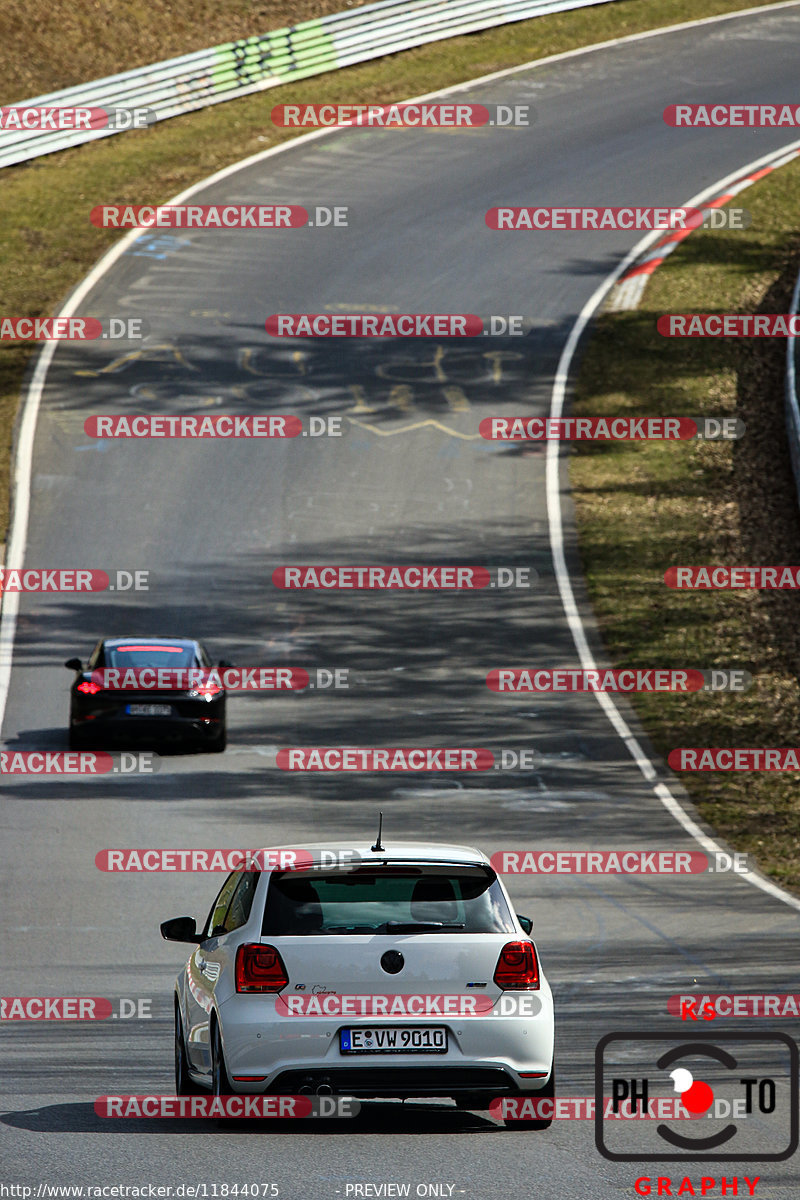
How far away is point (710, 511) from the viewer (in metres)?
35.1

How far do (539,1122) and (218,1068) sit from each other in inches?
65.1

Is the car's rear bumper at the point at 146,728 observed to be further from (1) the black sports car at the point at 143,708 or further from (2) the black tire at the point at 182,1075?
(2) the black tire at the point at 182,1075

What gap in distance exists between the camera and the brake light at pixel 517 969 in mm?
8805

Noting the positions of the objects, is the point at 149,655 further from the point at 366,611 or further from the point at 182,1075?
the point at 182,1075

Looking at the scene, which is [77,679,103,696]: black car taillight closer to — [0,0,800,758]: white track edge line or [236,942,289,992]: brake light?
[0,0,800,758]: white track edge line

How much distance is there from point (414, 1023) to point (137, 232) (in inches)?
1574

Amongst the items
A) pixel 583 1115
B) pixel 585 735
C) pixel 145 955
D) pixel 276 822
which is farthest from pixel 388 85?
pixel 583 1115

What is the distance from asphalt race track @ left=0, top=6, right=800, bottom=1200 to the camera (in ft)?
32.1

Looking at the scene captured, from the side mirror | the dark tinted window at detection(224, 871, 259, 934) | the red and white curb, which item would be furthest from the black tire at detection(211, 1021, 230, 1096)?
the red and white curb

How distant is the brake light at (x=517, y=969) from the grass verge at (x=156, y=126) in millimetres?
29758

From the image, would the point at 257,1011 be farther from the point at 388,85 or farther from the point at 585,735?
the point at 388,85

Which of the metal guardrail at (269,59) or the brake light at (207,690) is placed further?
the metal guardrail at (269,59)

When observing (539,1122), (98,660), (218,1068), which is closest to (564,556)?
(98,660)

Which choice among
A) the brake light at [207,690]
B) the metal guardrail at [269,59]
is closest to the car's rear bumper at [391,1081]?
the brake light at [207,690]
